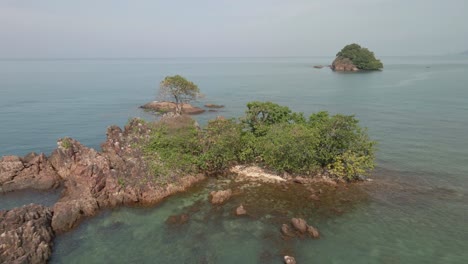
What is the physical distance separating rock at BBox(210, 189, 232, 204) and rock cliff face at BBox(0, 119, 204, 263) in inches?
192

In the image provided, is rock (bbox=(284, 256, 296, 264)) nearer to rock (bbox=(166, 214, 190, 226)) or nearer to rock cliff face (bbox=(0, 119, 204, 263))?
rock (bbox=(166, 214, 190, 226))

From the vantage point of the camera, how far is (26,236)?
26.0 m

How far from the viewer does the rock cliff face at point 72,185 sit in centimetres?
2595

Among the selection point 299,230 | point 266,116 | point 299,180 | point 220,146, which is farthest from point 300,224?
point 266,116

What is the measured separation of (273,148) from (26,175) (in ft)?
105

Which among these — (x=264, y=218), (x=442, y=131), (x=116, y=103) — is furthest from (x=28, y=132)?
(x=442, y=131)

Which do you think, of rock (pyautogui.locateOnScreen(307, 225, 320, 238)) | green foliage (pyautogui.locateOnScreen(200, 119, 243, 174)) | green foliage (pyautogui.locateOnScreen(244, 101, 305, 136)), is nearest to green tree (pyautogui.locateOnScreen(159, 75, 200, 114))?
green foliage (pyautogui.locateOnScreen(244, 101, 305, 136))

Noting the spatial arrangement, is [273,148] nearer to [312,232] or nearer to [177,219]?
[312,232]

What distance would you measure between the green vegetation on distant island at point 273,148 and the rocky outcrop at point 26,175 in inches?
487

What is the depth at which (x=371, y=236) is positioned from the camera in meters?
28.5

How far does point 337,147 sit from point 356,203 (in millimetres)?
8550

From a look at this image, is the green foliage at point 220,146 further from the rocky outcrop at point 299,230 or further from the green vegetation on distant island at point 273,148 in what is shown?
the rocky outcrop at point 299,230

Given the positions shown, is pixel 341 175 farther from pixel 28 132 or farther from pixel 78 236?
pixel 28 132

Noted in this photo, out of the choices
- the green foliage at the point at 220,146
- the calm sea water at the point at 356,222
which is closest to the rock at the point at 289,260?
the calm sea water at the point at 356,222
